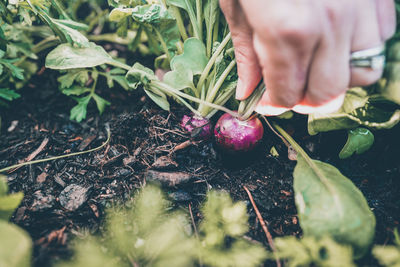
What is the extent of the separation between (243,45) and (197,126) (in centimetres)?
57

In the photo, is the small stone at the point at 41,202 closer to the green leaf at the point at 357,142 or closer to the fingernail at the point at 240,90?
the fingernail at the point at 240,90

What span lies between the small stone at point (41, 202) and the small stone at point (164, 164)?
1.78 ft

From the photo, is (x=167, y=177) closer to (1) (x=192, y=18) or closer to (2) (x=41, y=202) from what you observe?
(2) (x=41, y=202)

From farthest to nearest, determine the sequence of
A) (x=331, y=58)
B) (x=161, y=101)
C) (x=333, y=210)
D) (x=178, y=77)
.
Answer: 1. (x=161, y=101)
2. (x=178, y=77)
3. (x=333, y=210)
4. (x=331, y=58)

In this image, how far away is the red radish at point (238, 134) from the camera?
1.46 m

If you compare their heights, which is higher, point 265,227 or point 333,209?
point 333,209

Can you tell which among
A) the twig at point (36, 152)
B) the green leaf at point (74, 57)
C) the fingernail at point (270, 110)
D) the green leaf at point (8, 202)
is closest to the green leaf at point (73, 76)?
the green leaf at point (74, 57)

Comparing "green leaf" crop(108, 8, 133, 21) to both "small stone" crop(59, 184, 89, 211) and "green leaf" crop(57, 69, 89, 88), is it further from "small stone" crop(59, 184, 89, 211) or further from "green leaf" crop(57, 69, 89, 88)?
"small stone" crop(59, 184, 89, 211)

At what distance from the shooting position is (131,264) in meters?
1.02

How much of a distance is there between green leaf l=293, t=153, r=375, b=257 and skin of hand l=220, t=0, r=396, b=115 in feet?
1.17

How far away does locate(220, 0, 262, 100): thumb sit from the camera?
110cm

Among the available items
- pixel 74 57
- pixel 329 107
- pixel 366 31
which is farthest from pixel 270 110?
pixel 74 57

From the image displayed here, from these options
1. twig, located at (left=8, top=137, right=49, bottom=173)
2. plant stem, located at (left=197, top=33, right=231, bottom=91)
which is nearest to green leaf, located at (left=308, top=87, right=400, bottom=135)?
plant stem, located at (left=197, top=33, right=231, bottom=91)

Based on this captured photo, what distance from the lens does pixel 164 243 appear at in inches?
38.0
